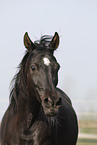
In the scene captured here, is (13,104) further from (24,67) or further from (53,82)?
(53,82)

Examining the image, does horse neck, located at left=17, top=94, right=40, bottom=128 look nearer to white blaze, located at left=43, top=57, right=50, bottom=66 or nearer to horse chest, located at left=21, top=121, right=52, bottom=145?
horse chest, located at left=21, top=121, right=52, bottom=145

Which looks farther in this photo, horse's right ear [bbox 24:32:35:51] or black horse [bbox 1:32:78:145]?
horse's right ear [bbox 24:32:35:51]

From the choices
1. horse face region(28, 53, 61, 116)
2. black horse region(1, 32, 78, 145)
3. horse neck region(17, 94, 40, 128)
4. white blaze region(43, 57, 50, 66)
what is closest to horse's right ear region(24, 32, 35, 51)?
black horse region(1, 32, 78, 145)

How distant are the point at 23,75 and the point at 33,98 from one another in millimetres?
322

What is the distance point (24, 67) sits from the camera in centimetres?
378

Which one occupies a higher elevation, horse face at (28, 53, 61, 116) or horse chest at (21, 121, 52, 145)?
horse face at (28, 53, 61, 116)

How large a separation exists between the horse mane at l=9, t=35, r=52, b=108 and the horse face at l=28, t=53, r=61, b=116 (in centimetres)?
19

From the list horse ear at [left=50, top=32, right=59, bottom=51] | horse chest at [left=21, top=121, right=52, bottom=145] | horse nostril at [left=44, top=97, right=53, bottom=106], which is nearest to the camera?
horse nostril at [left=44, top=97, right=53, bottom=106]

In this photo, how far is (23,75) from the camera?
3.73m

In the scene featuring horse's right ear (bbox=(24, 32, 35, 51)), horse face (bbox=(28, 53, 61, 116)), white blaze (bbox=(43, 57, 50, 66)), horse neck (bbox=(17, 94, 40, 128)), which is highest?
horse's right ear (bbox=(24, 32, 35, 51))

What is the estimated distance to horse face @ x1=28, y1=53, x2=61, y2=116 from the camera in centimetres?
318

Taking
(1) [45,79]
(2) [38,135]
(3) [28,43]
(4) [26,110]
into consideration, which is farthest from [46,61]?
(2) [38,135]

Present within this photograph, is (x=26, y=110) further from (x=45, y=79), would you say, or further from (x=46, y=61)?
(x=46, y=61)

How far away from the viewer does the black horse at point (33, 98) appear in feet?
11.2
